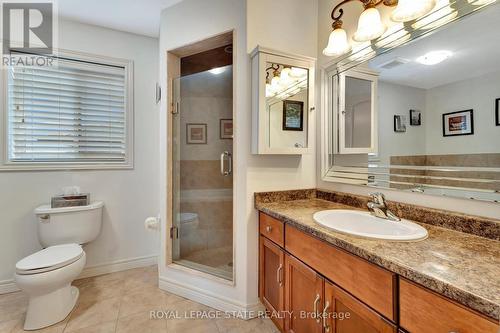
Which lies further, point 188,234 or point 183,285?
point 188,234

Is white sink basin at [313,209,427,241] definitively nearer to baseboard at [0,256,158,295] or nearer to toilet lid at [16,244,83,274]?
toilet lid at [16,244,83,274]

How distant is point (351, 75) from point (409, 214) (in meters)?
0.93

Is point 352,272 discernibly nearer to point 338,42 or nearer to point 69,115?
point 338,42

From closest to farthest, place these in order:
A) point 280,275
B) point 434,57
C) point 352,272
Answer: point 352,272 < point 434,57 < point 280,275

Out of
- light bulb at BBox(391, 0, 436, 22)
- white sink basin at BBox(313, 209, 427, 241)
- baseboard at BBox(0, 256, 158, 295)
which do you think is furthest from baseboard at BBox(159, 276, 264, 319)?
light bulb at BBox(391, 0, 436, 22)

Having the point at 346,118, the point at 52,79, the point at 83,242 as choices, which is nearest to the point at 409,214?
the point at 346,118

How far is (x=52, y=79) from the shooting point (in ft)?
6.82

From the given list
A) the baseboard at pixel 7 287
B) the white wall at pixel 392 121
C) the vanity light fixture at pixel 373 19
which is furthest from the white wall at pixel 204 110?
the baseboard at pixel 7 287

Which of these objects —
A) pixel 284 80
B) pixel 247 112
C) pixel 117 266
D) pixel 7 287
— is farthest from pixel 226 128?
pixel 7 287

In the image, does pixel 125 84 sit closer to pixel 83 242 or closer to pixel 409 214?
pixel 83 242

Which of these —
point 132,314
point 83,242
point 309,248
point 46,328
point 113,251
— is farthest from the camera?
point 113,251

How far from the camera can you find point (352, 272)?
87 cm

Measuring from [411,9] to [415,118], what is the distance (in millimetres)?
505

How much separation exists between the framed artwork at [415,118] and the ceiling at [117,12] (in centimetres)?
188
